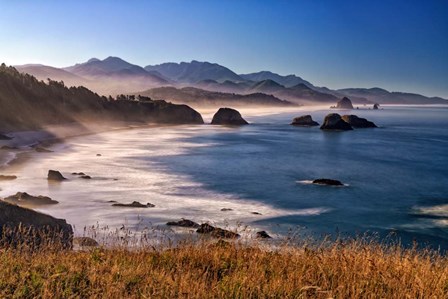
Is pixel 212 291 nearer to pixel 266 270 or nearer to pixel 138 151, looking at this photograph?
pixel 266 270

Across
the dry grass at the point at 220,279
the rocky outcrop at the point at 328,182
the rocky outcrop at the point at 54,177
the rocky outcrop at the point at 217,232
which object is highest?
the dry grass at the point at 220,279

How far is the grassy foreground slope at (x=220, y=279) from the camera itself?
704 cm

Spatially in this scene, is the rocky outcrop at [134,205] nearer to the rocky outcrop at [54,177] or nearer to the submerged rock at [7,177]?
the rocky outcrop at [54,177]

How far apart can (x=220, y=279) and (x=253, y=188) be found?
3481cm

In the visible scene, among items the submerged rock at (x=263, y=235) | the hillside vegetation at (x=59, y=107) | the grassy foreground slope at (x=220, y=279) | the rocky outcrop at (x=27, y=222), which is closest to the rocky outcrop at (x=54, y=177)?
the rocky outcrop at (x=27, y=222)

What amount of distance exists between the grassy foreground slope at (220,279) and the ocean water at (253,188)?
8.46 feet

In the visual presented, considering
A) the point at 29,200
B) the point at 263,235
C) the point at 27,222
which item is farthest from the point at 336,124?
the point at 27,222

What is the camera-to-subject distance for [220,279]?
8273mm

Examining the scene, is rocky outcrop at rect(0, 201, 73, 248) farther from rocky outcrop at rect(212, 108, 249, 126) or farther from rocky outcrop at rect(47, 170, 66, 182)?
rocky outcrop at rect(212, 108, 249, 126)

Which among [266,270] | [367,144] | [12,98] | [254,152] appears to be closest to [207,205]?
[266,270]

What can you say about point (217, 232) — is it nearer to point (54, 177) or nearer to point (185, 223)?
point (185, 223)

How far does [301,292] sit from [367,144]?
3578 inches

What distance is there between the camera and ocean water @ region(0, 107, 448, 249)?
1140 inches

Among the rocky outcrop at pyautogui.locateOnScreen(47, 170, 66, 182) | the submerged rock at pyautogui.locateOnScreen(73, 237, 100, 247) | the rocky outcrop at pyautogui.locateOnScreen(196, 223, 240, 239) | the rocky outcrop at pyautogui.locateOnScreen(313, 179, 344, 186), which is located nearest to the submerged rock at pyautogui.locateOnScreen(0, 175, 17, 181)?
the rocky outcrop at pyautogui.locateOnScreen(47, 170, 66, 182)
